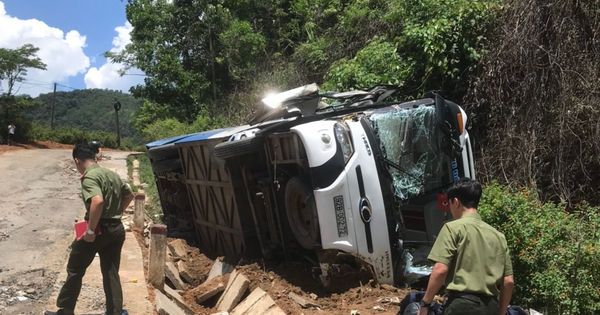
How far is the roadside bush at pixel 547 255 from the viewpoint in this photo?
464cm

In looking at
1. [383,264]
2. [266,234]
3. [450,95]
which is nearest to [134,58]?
[450,95]

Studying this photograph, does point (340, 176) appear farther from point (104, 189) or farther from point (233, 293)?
point (104, 189)

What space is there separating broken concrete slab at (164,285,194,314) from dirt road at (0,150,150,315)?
328 millimetres

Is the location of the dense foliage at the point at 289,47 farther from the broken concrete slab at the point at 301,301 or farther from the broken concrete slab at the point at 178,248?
the broken concrete slab at the point at 301,301

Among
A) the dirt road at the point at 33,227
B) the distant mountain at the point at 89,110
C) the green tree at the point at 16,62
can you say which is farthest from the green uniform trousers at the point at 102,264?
the distant mountain at the point at 89,110

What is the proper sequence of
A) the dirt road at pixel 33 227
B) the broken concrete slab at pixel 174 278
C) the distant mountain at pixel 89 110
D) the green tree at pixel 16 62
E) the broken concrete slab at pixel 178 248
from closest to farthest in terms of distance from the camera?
1. the dirt road at pixel 33 227
2. the broken concrete slab at pixel 174 278
3. the broken concrete slab at pixel 178 248
4. the green tree at pixel 16 62
5. the distant mountain at pixel 89 110

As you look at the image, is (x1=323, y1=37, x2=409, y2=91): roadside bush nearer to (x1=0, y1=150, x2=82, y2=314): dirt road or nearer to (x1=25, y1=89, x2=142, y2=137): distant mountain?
(x1=0, y1=150, x2=82, y2=314): dirt road

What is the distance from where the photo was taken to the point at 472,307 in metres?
2.88

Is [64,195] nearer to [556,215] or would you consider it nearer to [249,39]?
[249,39]

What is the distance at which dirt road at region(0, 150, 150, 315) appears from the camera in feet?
17.5

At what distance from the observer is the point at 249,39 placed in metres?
21.9

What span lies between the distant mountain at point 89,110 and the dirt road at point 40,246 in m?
57.1

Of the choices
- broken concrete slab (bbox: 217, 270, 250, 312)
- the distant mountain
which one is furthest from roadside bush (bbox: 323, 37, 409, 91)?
the distant mountain

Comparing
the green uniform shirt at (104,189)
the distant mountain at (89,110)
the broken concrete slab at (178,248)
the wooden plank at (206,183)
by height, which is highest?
the distant mountain at (89,110)
